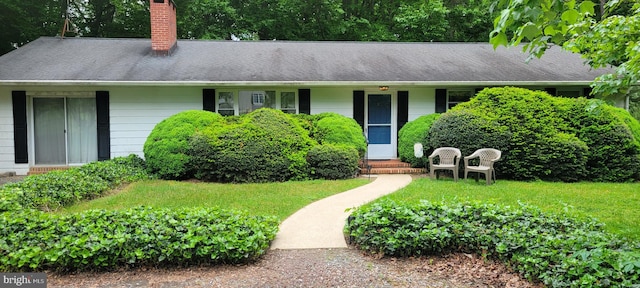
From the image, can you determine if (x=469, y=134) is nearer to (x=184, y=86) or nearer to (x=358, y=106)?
(x=358, y=106)

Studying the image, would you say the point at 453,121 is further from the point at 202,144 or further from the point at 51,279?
the point at 51,279

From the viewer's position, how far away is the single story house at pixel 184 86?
9625 millimetres

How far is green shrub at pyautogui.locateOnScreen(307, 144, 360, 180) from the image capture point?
8.46m

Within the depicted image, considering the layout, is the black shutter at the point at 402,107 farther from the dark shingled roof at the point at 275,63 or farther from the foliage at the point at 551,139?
the foliage at the point at 551,139

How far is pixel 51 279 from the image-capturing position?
11.0 ft

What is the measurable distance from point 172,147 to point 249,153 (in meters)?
1.77

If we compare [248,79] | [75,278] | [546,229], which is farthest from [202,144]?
[546,229]

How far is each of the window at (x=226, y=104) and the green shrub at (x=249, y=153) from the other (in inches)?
72.3

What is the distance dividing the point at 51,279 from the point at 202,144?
4.99 metres

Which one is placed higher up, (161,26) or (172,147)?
(161,26)

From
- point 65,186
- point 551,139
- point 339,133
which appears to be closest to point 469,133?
point 551,139

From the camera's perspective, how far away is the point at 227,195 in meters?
6.65

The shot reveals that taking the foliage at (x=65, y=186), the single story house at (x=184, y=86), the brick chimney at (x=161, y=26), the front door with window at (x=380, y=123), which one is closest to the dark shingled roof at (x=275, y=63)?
the single story house at (x=184, y=86)

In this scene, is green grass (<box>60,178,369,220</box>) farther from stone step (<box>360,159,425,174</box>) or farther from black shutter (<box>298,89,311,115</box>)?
black shutter (<box>298,89,311,115</box>)
